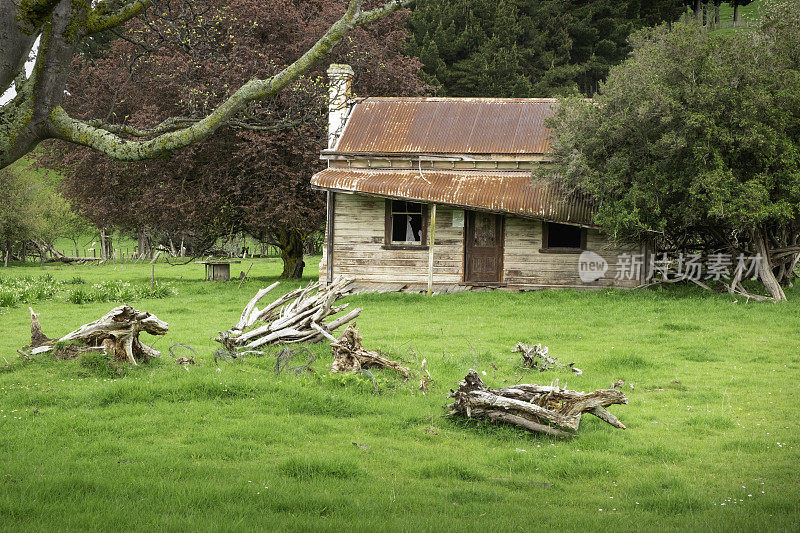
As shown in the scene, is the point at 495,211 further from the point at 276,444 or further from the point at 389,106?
the point at 276,444

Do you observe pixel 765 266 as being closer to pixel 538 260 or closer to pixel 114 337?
pixel 538 260

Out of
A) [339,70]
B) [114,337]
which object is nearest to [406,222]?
[339,70]

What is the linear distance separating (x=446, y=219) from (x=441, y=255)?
115 centimetres

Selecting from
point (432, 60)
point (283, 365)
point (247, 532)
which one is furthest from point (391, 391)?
point (432, 60)

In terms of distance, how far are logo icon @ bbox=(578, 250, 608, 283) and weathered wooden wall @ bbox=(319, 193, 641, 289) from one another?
4.9 inches

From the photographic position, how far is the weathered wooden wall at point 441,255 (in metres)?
22.2

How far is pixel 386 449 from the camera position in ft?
24.0

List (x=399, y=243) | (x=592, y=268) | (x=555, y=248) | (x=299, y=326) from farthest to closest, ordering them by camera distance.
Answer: (x=399, y=243) < (x=555, y=248) < (x=592, y=268) < (x=299, y=326)

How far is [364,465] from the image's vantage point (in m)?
6.78

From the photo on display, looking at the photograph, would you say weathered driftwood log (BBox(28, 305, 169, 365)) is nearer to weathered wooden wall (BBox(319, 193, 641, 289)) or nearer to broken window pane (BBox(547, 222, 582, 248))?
weathered wooden wall (BBox(319, 193, 641, 289))

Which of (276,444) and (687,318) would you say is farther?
(687,318)

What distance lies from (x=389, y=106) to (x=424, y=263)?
6196mm

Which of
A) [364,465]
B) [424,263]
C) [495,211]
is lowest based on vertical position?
[364,465]

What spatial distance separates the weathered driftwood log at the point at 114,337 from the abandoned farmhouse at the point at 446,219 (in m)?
11.9
